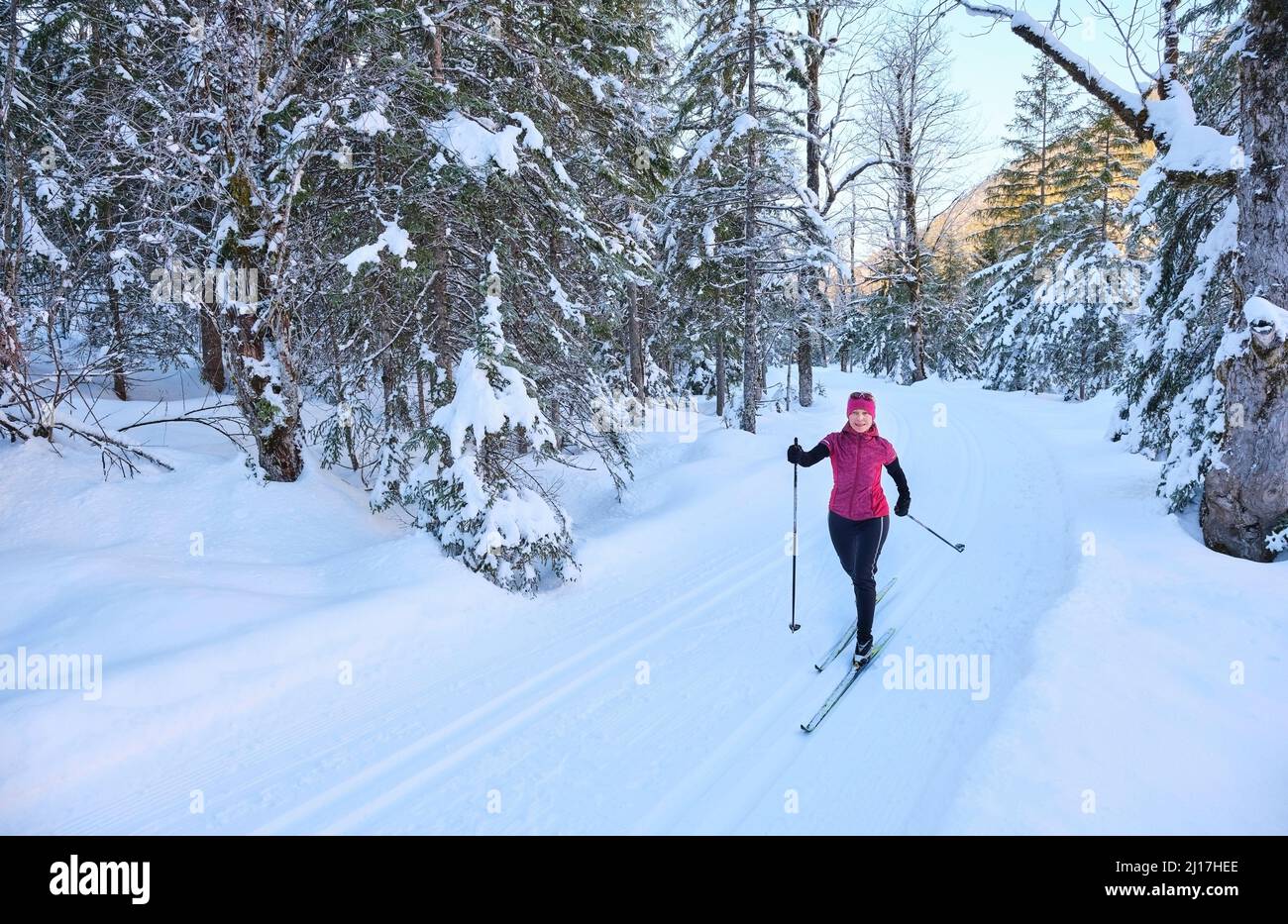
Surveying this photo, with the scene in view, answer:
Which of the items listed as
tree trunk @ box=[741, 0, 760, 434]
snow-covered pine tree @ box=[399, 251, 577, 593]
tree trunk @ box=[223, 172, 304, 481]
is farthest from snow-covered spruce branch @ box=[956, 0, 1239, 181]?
tree trunk @ box=[223, 172, 304, 481]

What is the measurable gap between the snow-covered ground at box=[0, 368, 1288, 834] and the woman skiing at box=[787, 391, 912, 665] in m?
0.65

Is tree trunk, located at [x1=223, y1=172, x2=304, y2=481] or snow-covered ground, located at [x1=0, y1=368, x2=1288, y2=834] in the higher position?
tree trunk, located at [x1=223, y1=172, x2=304, y2=481]

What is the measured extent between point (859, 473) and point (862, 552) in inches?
27.0

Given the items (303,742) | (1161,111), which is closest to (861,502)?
(303,742)

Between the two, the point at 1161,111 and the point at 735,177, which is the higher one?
the point at 735,177

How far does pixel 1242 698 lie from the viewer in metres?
4.02

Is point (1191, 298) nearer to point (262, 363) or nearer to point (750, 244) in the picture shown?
point (750, 244)

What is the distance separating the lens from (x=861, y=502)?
532 cm

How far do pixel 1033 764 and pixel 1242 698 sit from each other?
1.84 m

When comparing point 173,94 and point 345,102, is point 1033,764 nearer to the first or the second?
point 345,102

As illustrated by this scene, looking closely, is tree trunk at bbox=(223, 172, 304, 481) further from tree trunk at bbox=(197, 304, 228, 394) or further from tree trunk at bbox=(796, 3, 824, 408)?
tree trunk at bbox=(796, 3, 824, 408)

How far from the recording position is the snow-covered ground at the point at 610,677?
347 centimetres

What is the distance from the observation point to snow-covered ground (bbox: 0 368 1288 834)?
347 cm

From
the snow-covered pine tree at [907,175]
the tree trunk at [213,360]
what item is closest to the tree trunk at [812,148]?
the snow-covered pine tree at [907,175]
